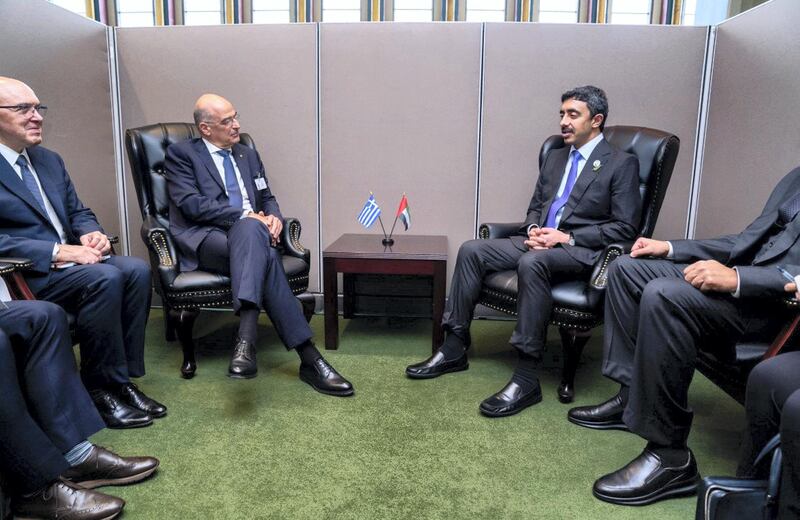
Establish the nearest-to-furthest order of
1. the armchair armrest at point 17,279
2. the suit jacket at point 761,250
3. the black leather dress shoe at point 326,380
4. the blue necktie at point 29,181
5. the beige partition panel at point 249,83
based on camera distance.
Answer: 1. the suit jacket at point 761,250
2. the armchair armrest at point 17,279
3. the blue necktie at point 29,181
4. the black leather dress shoe at point 326,380
5. the beige partition panel at point 249,83

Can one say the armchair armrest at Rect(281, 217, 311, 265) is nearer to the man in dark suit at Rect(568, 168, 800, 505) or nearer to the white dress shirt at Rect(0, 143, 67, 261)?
the white dress shirt at Rect(0, 143, 67, 261)

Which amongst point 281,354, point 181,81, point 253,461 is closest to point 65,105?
point 181,81

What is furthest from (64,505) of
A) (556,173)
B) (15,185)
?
(556,173)

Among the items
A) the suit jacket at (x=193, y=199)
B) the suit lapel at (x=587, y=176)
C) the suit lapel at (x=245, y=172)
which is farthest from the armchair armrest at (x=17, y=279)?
the suit lapel at (x=587, y=176)

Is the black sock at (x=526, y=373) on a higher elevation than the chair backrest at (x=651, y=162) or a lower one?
lower

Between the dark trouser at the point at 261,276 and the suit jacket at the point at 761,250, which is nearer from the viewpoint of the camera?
the suit jacket at the point at 761,250

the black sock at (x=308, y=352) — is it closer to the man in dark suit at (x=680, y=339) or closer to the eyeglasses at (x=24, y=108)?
the man in dark suit at (x=680, y=339)

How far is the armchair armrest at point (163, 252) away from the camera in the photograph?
230 cm

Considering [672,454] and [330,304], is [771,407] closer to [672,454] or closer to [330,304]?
[672,454]

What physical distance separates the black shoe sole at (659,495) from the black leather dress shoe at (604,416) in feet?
1.40

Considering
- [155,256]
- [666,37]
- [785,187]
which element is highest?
[666,37]

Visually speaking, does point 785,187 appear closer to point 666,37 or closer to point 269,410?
point 666,37

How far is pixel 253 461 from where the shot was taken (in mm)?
1725

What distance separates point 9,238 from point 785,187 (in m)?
2.64
